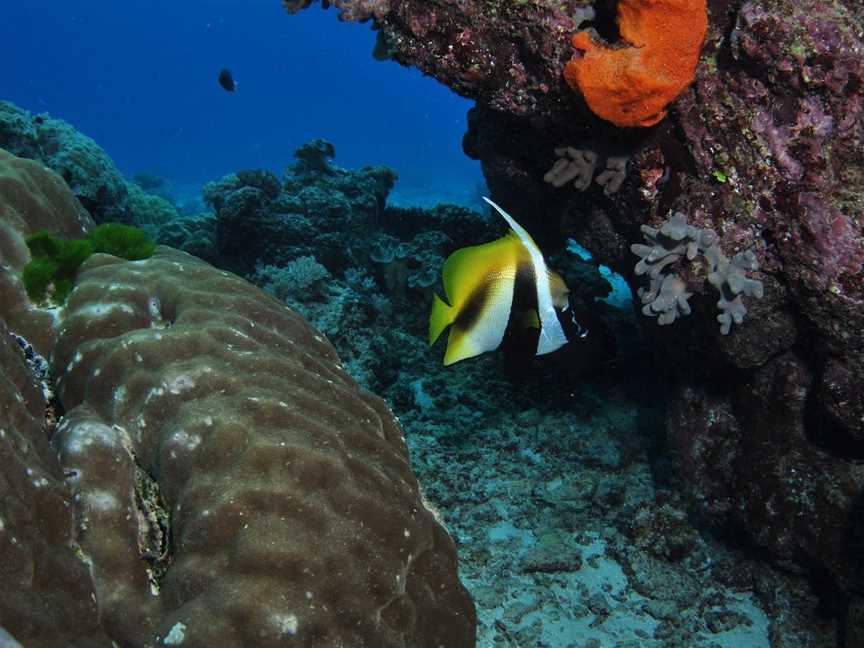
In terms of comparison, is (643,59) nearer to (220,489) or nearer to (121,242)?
(220,489)

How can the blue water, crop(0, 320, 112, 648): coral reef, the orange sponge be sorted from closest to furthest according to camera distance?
crop(0, 320, 112, 648): coral reef < the orange sponge < the blue water

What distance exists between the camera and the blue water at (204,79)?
286 feet

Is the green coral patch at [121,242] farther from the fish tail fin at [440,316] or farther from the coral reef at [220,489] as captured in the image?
the fish tail fin at [440,316]

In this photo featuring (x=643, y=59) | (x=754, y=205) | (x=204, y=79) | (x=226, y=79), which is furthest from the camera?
(x=204, y=79)

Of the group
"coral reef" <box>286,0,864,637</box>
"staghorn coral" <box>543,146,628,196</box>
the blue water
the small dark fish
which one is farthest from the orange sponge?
the blue water

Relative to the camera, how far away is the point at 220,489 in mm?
2258

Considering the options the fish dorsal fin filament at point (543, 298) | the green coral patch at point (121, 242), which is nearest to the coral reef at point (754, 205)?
the fish dorsal fin filament at point (543, 298)

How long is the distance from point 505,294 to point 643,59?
1.80 meters

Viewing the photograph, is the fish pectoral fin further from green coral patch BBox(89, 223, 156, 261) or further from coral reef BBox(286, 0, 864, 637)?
green coral patch BBox(89, 223, 156, 261)

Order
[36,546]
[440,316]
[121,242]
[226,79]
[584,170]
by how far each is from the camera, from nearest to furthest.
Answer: [36,546] → [440,316] → [121,242] → [584,170] → [226,79]

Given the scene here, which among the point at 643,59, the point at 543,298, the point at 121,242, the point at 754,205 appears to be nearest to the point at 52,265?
the point at 121,242

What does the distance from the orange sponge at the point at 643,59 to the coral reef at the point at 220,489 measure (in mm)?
2193

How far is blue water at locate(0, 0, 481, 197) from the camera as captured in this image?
8706 cm

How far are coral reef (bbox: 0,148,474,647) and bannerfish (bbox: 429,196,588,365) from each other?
0.88 metres
